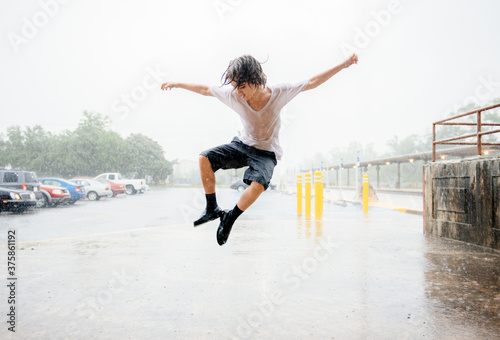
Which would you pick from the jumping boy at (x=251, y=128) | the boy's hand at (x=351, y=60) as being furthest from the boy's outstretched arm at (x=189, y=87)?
the boy's hand at (x=351, y=60)

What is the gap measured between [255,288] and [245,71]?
2.55 m

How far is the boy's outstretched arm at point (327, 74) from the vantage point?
127 inches

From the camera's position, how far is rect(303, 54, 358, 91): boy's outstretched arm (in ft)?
10.6

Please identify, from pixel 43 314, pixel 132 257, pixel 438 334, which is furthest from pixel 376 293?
pixel 132 257

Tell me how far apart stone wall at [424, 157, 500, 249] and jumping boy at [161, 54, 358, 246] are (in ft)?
17.1

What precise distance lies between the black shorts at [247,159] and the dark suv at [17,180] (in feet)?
45.0

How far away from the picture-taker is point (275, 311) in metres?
3.70

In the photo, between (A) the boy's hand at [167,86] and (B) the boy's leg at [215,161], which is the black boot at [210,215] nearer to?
(B) the boy's leg at [215,161]

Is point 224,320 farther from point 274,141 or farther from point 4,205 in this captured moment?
point 4,205

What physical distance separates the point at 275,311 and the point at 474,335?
1657 millimetres

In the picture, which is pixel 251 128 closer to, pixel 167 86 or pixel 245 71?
pixel 245 71

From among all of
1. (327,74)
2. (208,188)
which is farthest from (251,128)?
(327,74)

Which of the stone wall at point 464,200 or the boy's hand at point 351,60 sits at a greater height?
the boy's hand at point 351,60

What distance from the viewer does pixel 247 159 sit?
3.49 m
